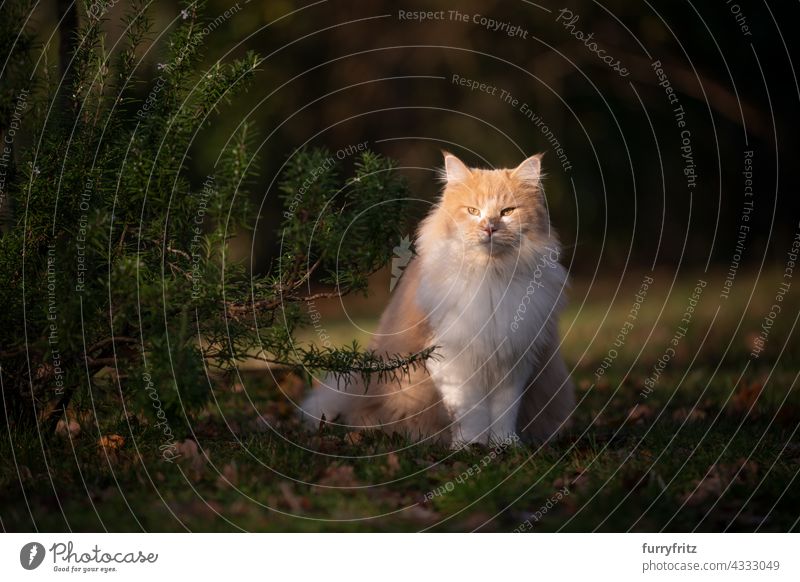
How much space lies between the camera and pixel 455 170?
538cm

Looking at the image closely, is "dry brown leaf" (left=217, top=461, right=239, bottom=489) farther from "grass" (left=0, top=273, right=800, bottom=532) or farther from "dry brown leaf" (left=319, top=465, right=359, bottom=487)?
"dry brown leaf" (left=319, top=465, right=359, bottom=487)

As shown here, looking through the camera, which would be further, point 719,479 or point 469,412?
point 469,412

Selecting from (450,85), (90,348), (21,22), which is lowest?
(90,348)

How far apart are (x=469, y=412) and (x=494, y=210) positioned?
1174mm

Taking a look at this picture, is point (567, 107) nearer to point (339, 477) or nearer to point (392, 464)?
point (392, 464)

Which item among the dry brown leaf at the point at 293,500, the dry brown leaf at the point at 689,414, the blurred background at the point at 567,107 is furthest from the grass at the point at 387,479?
the blurred background at the point at 567,107

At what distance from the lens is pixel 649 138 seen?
1536 centimetres

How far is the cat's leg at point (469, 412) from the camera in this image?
5.04 meters

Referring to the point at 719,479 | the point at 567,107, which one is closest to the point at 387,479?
the point at 719,479

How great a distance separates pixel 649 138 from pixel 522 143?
217 cm

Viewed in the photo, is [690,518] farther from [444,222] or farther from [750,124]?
[750,124]

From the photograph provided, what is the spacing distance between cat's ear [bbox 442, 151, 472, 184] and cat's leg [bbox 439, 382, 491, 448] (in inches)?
49.3
